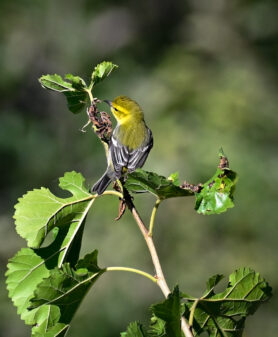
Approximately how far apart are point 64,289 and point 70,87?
67cm

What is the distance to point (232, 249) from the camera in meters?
8.74

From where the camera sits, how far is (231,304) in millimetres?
1701

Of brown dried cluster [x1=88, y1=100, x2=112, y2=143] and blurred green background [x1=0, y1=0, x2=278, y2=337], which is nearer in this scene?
brown dried cluster [x1=88, y1=100, x2=112, y2=143]

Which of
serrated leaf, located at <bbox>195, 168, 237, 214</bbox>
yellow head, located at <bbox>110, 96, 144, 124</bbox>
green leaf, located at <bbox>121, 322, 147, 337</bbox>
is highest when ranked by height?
yellow head, located at <bbox>110, 96, 144, 124</bbox>

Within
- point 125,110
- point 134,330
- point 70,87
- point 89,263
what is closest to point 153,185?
point 89,263

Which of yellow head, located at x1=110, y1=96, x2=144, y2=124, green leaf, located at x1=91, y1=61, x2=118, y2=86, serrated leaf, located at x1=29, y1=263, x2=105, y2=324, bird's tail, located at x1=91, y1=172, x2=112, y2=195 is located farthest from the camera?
yellow head, located at x1=110, y1=96, x2=144, y2=124

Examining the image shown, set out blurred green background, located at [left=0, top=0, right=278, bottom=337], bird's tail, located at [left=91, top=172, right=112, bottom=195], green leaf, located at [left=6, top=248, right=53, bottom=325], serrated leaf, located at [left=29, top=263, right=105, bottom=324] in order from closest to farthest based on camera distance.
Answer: serrated leaf, located at [left=29, top=263, right=105, bottom=324]
green leaf, located at [left=6, top=248, right=53, bottom=325]
bird's tail, located at [left=91, top=172, right=112, bottom=195]
blurred green background, located at [left=0, top=0, right=278, bottom=337]

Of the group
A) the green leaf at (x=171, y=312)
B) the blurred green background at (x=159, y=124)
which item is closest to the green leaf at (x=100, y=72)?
the green leaf at (x=171, y=312)

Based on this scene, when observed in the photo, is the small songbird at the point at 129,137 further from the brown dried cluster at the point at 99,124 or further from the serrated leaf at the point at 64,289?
the serrated leaf at the point at 64,289

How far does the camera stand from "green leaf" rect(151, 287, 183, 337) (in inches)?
54.4

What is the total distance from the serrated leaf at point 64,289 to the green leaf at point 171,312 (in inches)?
11.8

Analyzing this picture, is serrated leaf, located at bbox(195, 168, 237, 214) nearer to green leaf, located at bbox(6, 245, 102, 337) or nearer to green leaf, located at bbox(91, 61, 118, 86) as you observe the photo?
green leaf, located at bbox(6, 245, 102, 337)

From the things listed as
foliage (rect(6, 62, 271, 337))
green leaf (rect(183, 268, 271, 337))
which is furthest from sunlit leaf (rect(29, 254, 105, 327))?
green leaf (rect(183, 268, 271, 337))

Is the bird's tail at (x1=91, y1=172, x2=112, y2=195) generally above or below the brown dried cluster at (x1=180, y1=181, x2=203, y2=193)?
above
